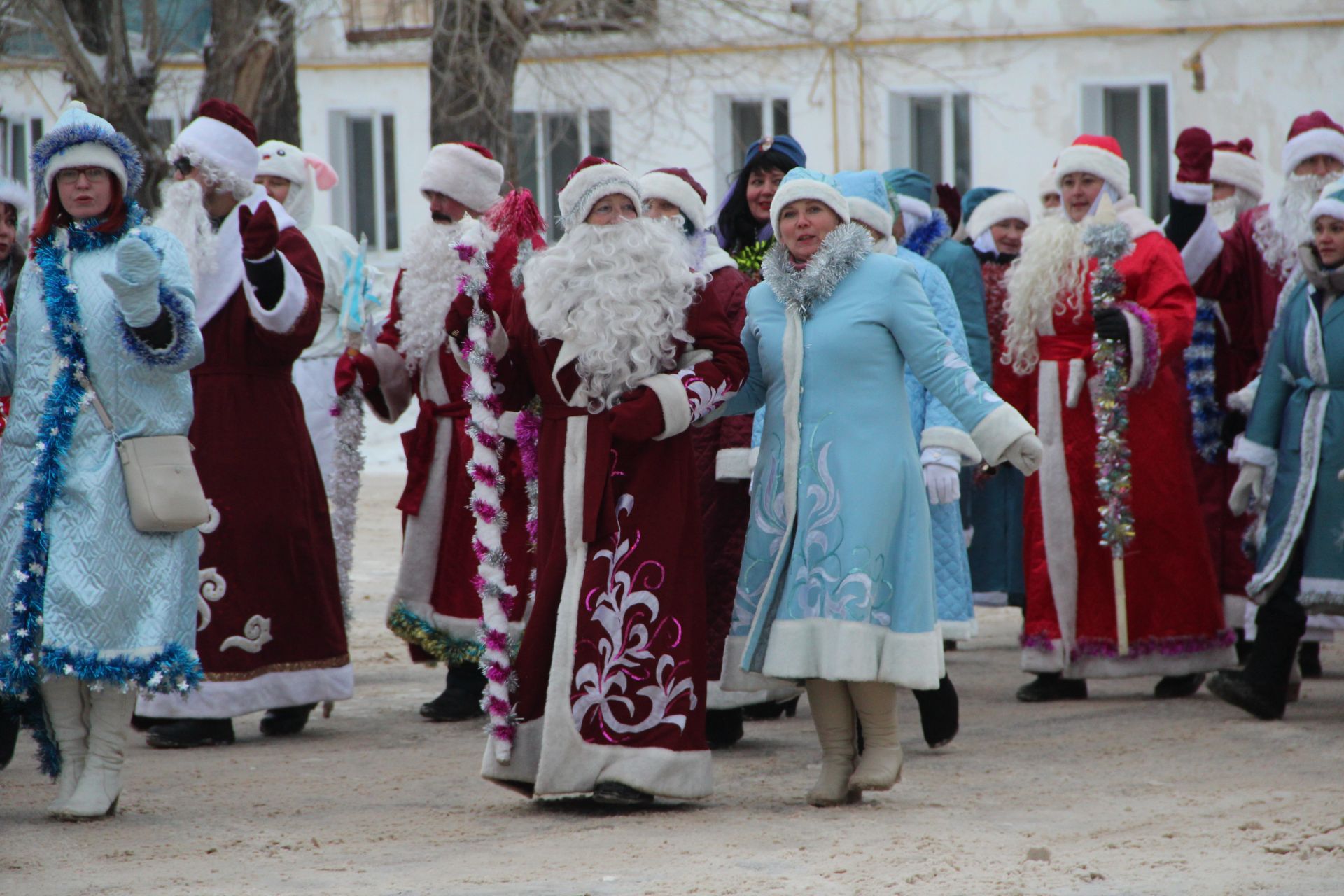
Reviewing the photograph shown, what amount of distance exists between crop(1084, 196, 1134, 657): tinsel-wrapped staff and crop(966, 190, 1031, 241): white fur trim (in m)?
2.53

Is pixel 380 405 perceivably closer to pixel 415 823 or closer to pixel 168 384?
pixel 168 384

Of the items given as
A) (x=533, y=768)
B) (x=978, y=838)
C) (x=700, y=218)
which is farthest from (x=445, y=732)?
(x=978, y=838)

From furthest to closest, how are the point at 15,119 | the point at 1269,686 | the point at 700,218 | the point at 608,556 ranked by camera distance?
1. the point at 15,119
2. the point at 1269,686
3. the point at 700,218
4. the point at 608,556

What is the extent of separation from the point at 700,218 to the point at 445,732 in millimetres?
2266

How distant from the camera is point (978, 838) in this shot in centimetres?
498

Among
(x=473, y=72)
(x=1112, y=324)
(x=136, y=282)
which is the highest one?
(x=473, y=72)

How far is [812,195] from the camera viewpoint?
219 inches

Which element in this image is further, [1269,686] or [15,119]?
[15,119]

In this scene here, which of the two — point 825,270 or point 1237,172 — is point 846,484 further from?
point 1237,172

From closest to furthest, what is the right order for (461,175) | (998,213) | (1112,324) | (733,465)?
(733,465), (1112,324), (461,175), (998,213)

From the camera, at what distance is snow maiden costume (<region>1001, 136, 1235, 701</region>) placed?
24.2 feet

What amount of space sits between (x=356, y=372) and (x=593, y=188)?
1991 mm

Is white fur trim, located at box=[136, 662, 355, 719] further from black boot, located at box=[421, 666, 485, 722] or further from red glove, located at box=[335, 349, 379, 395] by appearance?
red glove, located at box=[335, 349, 379, 395]

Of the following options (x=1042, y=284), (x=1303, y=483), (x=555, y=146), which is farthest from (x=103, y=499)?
(x=555, y=146)
